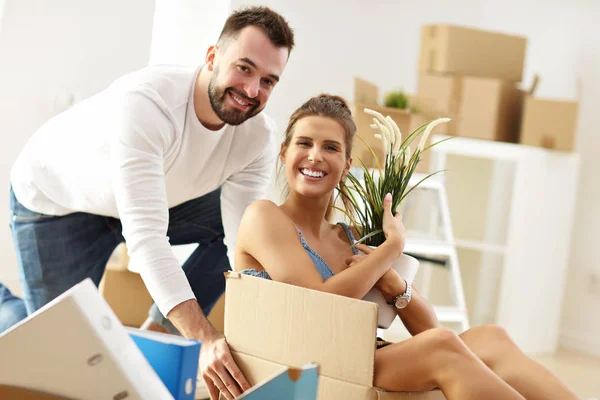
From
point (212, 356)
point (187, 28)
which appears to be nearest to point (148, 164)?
point (212, 356)

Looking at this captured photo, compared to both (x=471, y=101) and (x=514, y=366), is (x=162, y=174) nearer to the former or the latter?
(x=514, y=366)

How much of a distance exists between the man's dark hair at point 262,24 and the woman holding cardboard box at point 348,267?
0.68 feet

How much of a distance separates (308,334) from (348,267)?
0.32 m

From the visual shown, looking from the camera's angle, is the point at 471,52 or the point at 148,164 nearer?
the point at 148,164

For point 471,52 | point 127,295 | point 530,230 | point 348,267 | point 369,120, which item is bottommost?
point 127,295

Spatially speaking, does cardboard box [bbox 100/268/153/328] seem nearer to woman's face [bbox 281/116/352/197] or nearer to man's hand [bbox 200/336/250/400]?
woman's face [bbox 281/116/352/197]

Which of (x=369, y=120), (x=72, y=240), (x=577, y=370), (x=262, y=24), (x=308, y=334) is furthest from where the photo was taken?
(x=577, y=370)

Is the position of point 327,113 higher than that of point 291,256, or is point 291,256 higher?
point 327,113

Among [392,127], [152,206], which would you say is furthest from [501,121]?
[152,206]

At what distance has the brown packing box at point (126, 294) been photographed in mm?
2930

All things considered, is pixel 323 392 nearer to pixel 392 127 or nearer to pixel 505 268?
pixel 392 127

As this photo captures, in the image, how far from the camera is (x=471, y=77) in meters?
3.59

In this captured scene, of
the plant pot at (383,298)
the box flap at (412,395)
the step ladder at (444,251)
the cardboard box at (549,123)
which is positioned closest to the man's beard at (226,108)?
the plant pot at (383,298)

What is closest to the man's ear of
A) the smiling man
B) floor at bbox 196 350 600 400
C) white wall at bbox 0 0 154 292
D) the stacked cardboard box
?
the smiling man
